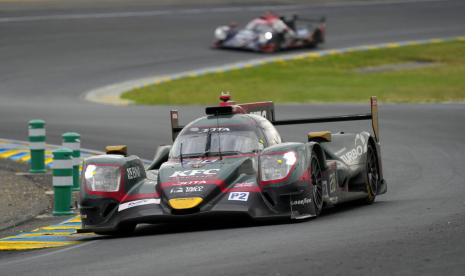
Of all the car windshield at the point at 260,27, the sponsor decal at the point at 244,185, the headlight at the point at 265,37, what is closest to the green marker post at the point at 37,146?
the sponsor decal at the point at 244,185

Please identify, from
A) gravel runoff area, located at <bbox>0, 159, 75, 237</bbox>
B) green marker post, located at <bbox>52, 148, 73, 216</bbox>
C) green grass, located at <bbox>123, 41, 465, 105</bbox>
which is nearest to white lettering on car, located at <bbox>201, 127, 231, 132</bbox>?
gravel runoff area, located at <bbox>0, 159, 75, 237</bbox>

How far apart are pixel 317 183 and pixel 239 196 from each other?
1.07m

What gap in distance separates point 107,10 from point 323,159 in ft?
137

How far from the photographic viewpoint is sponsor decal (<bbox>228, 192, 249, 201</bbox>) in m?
10.9

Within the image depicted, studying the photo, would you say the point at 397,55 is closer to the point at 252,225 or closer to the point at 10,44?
the point at 10,44

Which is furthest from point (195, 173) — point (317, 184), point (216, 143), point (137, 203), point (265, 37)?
point (265, 37)

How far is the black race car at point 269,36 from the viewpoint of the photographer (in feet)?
140

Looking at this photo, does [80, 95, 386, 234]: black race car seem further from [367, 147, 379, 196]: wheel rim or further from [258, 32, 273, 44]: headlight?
[258, 32, 273, 44]: headlight

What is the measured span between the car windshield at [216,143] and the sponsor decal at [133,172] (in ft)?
1.97

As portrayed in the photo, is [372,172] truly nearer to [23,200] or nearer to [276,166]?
[276,166]

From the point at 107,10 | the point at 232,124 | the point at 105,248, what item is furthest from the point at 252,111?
the point at 107,10

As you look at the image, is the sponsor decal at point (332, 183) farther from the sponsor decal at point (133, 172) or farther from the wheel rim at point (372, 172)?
the sponsor decal at point (133, 172)

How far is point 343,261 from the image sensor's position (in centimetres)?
789

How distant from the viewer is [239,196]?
1098cm
